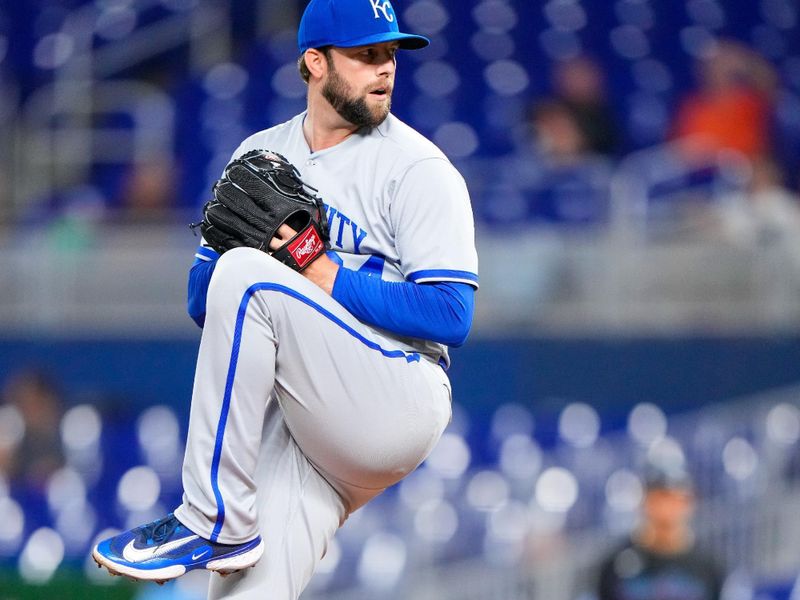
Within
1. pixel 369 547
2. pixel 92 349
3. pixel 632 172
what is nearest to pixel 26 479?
pixel 92 349

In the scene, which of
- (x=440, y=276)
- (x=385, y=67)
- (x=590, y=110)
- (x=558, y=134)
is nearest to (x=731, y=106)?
(x=590, y=110)

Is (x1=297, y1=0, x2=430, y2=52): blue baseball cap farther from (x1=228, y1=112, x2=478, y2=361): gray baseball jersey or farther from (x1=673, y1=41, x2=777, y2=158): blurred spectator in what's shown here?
(x1=673, y1=41, x2=777, y2=158): blurred spectator

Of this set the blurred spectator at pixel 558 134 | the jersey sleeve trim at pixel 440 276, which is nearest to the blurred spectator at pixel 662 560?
the jersey sleeve trim at pixel 440 276

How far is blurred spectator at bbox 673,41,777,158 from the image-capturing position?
8164 millimetres

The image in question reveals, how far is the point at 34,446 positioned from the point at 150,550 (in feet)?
15.3

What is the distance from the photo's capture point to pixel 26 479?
7.15m

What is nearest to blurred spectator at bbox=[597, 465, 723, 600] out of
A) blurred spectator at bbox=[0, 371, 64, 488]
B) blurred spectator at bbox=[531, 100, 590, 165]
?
blurred spectator at bbox=[0, 371, 64, 488]

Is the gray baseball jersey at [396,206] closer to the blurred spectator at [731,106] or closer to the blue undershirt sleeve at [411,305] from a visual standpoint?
the blue undershirt sleeve at [411,305]

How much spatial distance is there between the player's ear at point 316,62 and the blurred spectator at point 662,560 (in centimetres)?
260

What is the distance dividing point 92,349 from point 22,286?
0.53 meters

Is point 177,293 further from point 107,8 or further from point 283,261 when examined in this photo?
point 283,261

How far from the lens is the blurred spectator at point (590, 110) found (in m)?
8.26

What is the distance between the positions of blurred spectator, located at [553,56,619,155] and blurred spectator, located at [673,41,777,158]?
437 mm

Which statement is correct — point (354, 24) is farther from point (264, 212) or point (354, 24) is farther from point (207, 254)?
Answer: point (207, 254)
